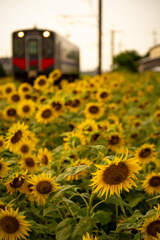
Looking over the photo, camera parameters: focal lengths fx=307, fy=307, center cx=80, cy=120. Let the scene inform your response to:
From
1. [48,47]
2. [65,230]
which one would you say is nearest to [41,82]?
[65,230]

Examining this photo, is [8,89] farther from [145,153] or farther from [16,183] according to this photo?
[16,183]

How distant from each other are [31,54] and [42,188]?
15.8m

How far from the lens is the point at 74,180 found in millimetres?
2463

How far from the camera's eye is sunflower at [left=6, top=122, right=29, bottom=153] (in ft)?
7.37

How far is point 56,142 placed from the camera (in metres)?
3.61

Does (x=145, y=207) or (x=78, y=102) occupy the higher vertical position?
(x=78, y=102)

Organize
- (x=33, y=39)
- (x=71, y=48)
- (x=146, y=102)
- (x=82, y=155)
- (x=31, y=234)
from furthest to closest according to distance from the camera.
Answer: (x=71, y=48) < (x=33, y=39) < (x=146, y=102) < (x=82, y=155) < (x=31, y=234)

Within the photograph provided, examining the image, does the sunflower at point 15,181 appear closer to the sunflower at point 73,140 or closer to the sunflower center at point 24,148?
the sunflower center at point 24,148

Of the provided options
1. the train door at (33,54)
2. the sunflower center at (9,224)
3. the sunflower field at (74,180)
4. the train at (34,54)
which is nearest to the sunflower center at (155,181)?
the sunflower field at (74,180)

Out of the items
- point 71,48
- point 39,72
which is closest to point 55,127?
point 39,72

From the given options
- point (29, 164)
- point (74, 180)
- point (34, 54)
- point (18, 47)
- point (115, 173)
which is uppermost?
point (115, 173)

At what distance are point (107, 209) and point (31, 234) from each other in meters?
0.74

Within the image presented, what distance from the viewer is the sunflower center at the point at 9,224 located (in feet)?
4.96

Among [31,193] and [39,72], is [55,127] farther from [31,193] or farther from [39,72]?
[39,72]
